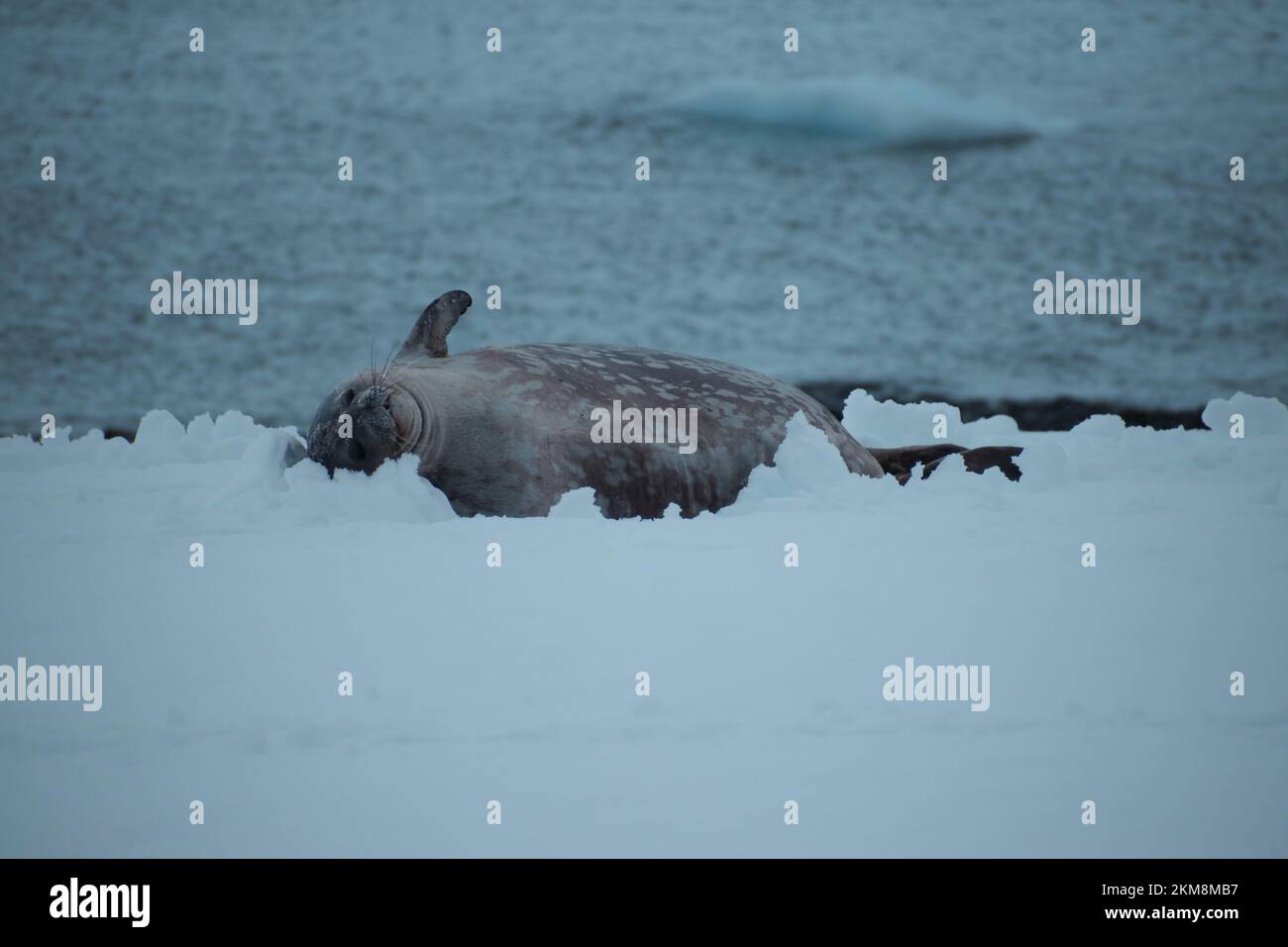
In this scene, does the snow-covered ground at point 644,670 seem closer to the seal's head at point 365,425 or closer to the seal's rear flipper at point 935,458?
the seal's head at point 365,425

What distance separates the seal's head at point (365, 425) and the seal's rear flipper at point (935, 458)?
161 centimetres

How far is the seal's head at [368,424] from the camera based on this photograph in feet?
10.2

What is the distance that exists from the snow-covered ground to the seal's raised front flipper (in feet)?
2.28

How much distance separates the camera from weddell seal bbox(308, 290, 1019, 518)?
3.15 m

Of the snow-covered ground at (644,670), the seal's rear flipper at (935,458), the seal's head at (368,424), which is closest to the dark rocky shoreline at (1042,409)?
the seal's rear flipper at (935,458)

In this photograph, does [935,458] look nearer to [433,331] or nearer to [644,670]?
[433,331]

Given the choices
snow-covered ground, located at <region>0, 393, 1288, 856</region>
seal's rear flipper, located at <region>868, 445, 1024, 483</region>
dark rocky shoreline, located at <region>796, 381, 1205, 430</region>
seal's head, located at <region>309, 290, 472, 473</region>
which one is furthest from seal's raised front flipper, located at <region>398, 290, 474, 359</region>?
dark rocky shoreline, located at <region>796, 381, 1205, 430</region>

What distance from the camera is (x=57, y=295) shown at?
10.4 m

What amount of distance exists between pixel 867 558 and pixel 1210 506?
1099 mm

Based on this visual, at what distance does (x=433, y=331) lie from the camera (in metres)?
3.79

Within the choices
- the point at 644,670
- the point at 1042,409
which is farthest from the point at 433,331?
the point at 1042,409

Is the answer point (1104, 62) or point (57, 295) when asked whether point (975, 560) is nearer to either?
point (57, 295)

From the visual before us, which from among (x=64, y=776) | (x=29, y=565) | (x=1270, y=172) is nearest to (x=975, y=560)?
(x=64, y=776)
